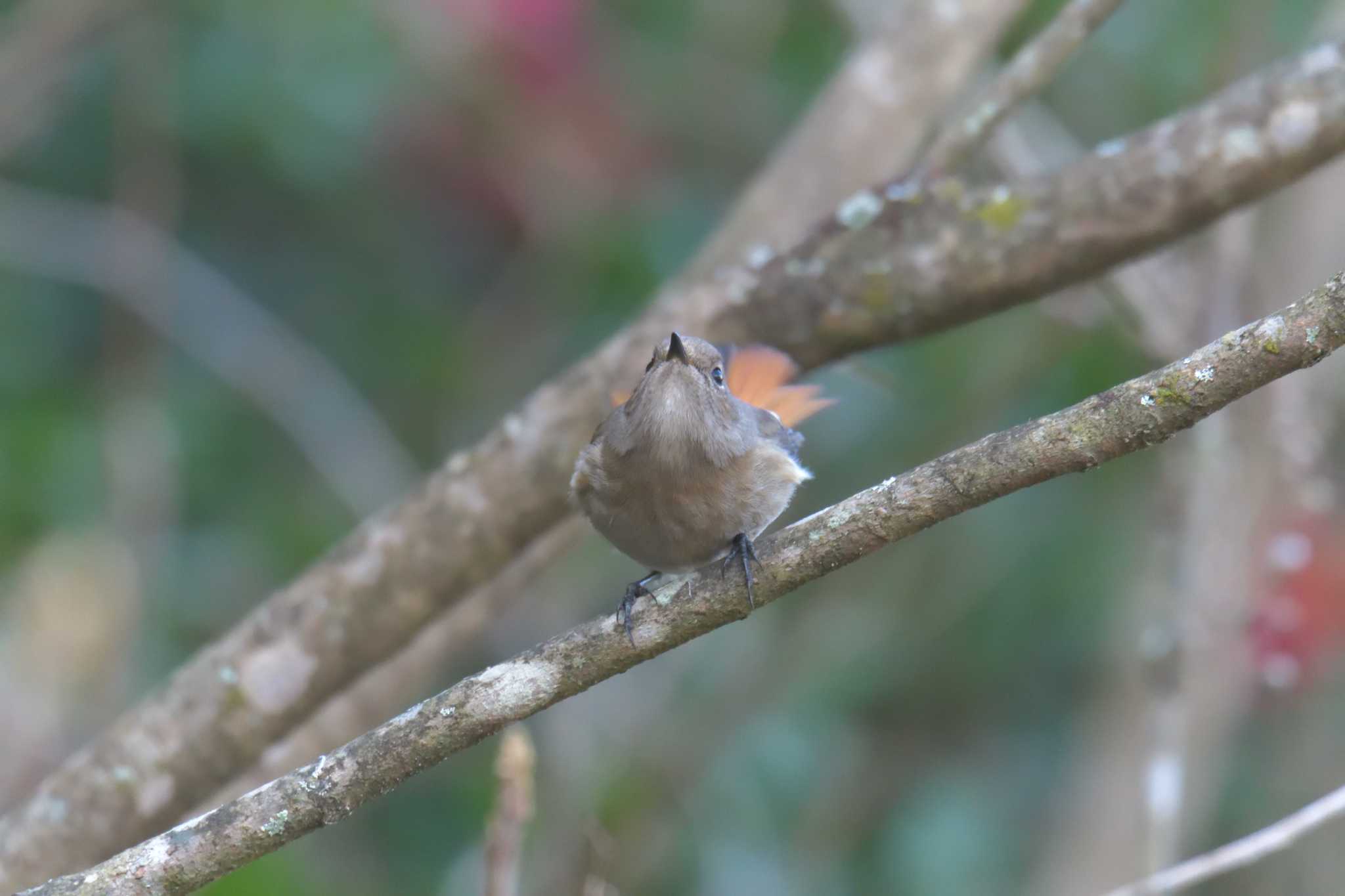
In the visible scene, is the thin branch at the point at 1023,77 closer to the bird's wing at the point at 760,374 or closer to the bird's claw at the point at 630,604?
the bird's wing at the point at 760,374

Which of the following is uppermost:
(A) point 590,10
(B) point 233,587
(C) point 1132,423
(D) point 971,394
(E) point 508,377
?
(A) point 590,10

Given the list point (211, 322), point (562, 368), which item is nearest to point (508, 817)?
point (562, 368)

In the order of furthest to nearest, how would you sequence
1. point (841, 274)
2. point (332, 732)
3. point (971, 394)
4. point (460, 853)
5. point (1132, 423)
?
point (460, 853) < point (971, 394) < point (332, 732) < point (841, 274) < point (1132, 423)

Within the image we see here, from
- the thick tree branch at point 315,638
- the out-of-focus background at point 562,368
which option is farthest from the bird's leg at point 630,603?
the out-of-focus background at point 562,368

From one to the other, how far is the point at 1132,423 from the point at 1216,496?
2605mm

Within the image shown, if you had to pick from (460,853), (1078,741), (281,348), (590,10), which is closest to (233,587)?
(281,348)

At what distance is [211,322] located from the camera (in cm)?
578

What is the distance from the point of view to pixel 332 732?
407cm

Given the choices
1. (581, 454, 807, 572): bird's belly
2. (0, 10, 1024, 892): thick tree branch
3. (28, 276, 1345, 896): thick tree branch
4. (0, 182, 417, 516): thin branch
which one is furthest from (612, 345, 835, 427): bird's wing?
(0, 182, 417, 516): thin branch

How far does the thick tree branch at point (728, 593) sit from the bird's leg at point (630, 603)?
0.04 feet

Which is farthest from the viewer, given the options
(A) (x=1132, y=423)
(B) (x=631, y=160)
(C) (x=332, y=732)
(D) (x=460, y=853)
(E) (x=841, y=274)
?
(B) (x=631, y=160)

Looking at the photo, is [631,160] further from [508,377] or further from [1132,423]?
[1132,423]

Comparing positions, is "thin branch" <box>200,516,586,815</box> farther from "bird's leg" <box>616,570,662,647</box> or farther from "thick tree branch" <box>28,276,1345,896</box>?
"thick tree branch" <box>28,276,1345,896</box>

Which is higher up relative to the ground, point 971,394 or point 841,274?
point 971,394
